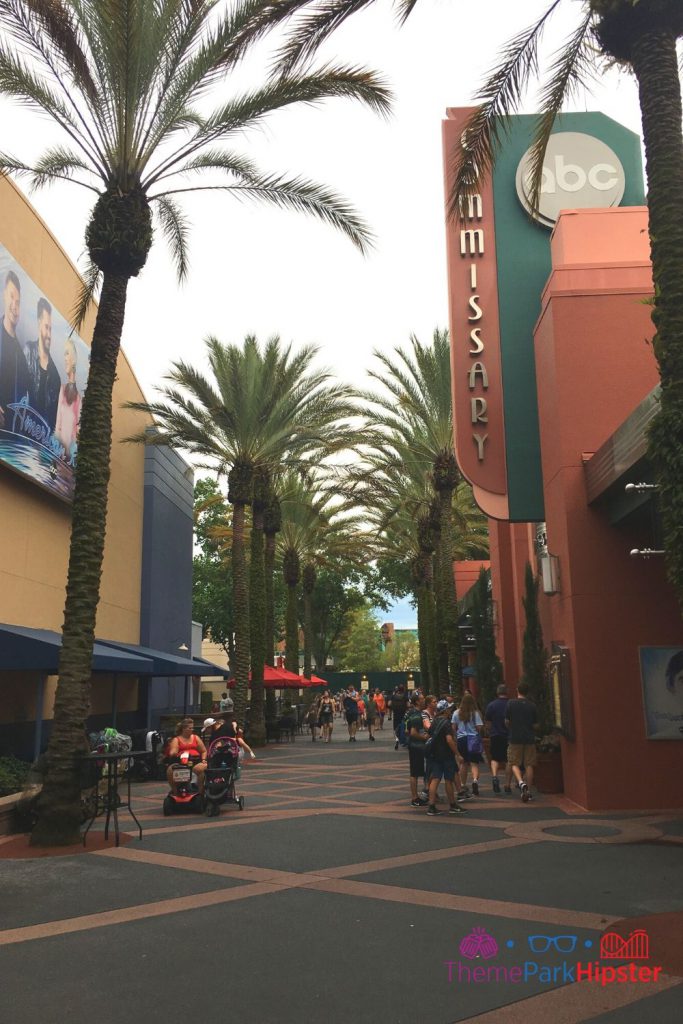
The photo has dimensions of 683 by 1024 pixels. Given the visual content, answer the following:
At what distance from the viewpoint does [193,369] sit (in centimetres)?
2498

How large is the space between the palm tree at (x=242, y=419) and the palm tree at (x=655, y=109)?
15811mm

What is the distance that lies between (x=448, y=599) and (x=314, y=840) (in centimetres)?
1544

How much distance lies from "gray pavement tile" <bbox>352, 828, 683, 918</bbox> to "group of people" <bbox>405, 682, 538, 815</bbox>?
2.67 meters

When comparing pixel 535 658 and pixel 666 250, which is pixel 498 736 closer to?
pixel 535 658

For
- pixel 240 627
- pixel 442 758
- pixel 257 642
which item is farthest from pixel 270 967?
pixel 257 642

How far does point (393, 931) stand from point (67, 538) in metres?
16.4

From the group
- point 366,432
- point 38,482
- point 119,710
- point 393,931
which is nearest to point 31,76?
point 38,482

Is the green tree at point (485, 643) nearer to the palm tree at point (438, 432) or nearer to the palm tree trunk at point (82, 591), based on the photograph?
the palm tree at point (438, 432)

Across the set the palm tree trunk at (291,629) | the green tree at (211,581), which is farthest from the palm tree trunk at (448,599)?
the green tree at (211,581)

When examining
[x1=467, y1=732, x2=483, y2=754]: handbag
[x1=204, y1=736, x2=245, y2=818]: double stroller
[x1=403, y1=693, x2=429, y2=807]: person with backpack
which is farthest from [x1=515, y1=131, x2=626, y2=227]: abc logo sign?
[x1=204, y1=736, x2=245, y2=818]: double stroller

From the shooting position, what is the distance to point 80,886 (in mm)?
7992

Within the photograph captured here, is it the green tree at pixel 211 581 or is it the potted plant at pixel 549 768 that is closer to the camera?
the potted plant at pixel 549 768

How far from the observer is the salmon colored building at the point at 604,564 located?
1213 centimetres

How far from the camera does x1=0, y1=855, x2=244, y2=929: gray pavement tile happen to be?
710cm
